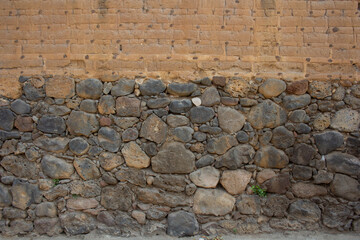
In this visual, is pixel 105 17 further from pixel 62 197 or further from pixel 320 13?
pixel 320 13

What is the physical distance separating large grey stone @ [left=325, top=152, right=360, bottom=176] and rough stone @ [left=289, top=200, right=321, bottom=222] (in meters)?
0.52

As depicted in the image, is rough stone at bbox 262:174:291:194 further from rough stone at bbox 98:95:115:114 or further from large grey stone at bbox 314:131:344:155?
rough stone at bbox 98:95:115:114

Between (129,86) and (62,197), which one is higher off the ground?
(129,86)

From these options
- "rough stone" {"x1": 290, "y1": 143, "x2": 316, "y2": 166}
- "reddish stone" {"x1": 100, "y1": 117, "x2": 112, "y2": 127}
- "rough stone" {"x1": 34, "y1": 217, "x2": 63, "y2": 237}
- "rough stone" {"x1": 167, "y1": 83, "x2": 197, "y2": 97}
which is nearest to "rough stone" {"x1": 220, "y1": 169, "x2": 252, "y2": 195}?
"rough stone" {"x1": 290, "y1": 143, "x2": 316, "y2": 166}

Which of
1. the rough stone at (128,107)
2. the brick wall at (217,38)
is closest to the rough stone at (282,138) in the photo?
the brick wall at (217,38)

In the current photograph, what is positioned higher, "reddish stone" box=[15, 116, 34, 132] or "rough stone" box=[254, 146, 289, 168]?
"reddish stone" box=[15, 116, 34, 132]

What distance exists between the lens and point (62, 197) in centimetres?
336

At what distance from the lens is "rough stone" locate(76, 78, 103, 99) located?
130 inches

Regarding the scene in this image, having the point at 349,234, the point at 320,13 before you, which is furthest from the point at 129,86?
the point at 349,234

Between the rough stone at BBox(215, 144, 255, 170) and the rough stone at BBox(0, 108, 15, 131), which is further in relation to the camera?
the rough stone at BBox(0, 108, 15, 131)

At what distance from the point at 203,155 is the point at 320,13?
225cm

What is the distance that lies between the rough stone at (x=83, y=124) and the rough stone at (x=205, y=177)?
1340mm

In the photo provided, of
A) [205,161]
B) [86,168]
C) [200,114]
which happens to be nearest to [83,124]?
[86,168]

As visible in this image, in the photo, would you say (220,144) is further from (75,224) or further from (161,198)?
(75,224)
